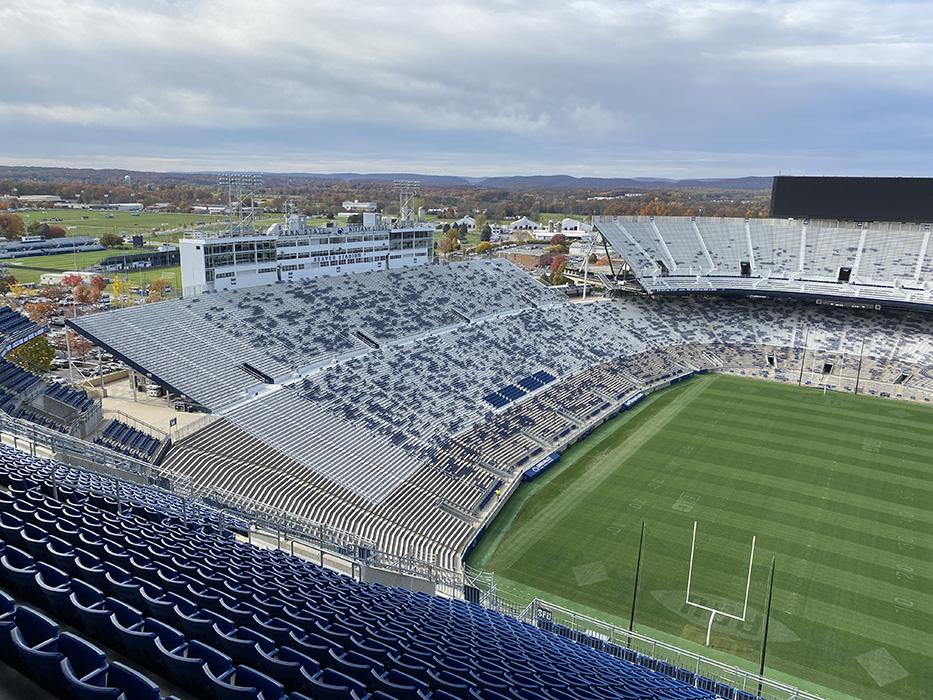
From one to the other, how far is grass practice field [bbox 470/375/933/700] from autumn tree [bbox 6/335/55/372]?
28.5 metres

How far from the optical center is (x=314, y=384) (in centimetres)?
3183

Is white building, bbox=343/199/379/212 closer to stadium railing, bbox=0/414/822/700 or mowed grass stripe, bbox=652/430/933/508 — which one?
mowed grass stripe, bbox=652/430/933/508

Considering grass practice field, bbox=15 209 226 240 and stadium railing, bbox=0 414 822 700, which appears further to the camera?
grass practice field, bbox=15 209 226 240

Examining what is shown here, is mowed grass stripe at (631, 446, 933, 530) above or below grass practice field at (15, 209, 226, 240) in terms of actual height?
below

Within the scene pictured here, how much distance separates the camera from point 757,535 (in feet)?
83.8

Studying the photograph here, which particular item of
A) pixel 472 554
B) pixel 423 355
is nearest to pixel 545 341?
pixel 423 355

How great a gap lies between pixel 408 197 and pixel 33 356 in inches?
1076

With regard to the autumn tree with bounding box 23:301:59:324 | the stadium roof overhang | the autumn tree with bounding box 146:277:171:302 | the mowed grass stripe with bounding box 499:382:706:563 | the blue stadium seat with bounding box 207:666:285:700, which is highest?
the blue stadium seat with bounding box 207:666:285:700

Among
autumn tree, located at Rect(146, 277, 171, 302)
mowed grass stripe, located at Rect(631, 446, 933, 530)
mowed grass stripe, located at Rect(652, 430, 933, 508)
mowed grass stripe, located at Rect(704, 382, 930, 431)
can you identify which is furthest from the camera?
autumn tree, located at Rect(146, 277, 171, 302)

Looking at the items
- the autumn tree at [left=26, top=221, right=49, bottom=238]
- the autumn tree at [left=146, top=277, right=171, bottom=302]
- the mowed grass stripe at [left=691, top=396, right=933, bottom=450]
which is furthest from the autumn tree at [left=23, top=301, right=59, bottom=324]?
the autumn tree at [left=26, top=221, right=49, bottom=238]

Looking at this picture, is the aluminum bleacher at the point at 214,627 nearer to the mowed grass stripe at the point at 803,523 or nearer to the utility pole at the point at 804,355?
the mowed grass stripe at the point at 803,523

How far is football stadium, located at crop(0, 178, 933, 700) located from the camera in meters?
8.34

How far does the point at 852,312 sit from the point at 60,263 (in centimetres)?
9270

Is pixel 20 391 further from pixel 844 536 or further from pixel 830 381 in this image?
pixel 830 381
